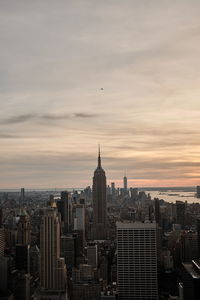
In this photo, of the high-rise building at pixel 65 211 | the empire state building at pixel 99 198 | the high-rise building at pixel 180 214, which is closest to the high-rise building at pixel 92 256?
the high-rise building at pixel 65 211

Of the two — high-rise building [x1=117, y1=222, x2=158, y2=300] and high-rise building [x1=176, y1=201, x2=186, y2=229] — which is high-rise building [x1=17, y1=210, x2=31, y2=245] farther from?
high-rise building [x1=176, y1=201, x2=186, y2=229]

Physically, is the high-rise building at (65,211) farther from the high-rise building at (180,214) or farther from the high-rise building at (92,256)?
the high-rise building at (180,214)

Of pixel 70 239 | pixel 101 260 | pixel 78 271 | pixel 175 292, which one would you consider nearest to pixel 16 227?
pixel 70 239

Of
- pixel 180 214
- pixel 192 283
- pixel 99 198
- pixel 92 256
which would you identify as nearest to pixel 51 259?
pixel 92 256

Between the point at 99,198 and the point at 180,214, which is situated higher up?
the point at 99,198

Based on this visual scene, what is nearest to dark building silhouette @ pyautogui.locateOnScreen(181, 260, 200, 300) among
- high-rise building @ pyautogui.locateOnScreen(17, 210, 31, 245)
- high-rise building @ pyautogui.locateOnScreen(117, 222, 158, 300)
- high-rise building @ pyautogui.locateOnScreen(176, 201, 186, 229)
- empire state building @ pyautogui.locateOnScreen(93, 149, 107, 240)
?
high-rise building @ pyautogui.locateOnScreen(117, 222, 158, 300)

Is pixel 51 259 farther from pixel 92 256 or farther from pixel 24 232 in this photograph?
pixel 24 232
